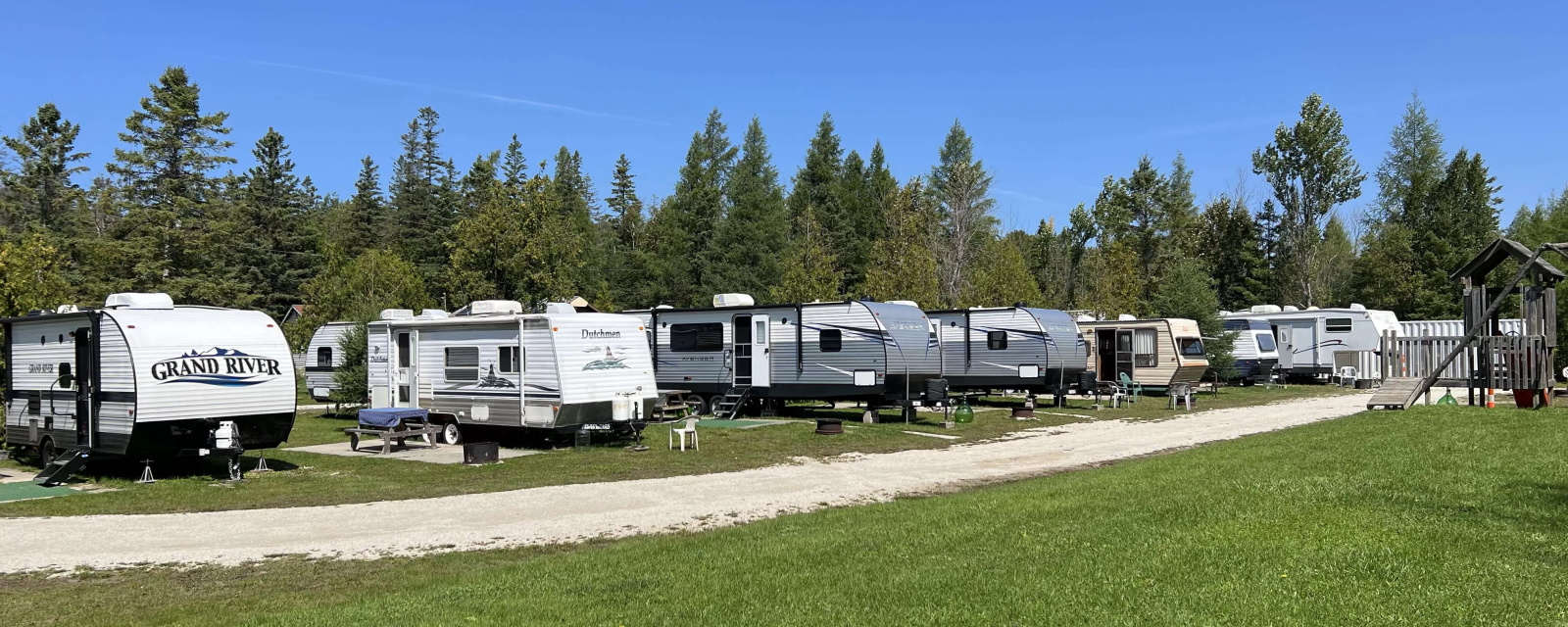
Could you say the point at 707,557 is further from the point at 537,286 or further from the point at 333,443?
the point at 537,286

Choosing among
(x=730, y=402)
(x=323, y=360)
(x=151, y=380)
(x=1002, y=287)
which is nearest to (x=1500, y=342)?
(x=730, y=402)

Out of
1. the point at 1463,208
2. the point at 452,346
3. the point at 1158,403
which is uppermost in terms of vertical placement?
the point at 1463,208

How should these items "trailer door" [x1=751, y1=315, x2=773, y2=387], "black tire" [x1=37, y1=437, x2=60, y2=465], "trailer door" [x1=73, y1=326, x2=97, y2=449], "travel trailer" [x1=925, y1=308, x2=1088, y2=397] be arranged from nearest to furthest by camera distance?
"trailer door" [x1=73, y1=326, x2=97, y2=449] < "black tire" [x1=37, y1=437, x2=60, y2=465] < "trailer door" [x1=751, y1=315, x2=773, y2=387] < "travel trailer" [x1=925, y1=308, x2=1088, y2=397]

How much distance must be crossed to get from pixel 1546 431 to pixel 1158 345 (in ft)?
58.7

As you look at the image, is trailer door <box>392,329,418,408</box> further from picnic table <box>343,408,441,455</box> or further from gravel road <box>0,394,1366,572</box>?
gravel road <box>0,394,1366,572</box>

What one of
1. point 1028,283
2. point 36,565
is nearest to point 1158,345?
point 1028,283

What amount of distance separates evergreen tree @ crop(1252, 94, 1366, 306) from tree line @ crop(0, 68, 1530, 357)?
10 cm

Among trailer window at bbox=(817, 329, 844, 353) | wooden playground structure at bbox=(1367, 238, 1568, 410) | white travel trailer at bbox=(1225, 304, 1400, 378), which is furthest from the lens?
white travel trailer at bbox=(1225, 304, 1400, 378)

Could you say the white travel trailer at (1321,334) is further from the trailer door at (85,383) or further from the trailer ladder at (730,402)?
the trailer door at (85,383)

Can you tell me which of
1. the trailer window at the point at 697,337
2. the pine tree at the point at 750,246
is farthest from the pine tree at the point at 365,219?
the trailer window at the point at 697,337

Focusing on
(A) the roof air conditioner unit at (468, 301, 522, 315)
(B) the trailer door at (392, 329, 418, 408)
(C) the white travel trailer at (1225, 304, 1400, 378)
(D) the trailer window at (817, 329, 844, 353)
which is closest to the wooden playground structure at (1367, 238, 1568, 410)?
(D) the trailer window at (817, 329, 844, 353)

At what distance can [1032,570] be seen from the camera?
6.78 meters

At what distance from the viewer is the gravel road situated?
948 centimetres

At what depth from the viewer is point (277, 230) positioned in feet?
193
